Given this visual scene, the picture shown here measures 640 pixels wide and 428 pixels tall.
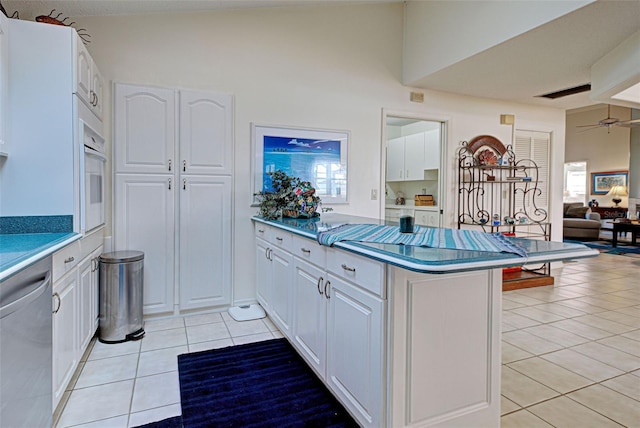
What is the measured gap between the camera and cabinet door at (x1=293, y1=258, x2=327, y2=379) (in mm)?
2016

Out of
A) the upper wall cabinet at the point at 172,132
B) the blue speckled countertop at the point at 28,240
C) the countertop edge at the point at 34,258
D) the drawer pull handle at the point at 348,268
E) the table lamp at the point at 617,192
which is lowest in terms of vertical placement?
the drawer pull handle at the point at 348,268

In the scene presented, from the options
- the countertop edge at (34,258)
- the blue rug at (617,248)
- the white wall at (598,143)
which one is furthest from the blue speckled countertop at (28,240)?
the white wall at (598,143)

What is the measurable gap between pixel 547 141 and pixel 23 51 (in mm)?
5896

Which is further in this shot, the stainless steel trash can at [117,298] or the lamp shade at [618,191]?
the lamp shade at [618,191]

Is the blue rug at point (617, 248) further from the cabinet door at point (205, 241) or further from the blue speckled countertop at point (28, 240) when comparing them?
the blue speckled countertop at point (28, 240)

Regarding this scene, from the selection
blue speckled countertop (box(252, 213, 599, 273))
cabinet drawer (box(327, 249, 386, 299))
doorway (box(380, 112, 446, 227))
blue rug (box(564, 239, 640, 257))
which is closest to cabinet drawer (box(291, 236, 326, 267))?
cabinet drawer (box(327, 249, 386, 299))

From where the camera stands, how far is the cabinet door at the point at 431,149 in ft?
17.2

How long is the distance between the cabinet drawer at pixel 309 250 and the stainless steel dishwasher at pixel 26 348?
1.27 m

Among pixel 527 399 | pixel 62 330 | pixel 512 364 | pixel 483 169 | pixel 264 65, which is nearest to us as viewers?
pixel 62 330

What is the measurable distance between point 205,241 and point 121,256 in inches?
29.6

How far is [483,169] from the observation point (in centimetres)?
484

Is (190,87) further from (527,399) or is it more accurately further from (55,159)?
(527,399)

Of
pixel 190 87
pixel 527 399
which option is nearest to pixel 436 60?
pixel 190 87

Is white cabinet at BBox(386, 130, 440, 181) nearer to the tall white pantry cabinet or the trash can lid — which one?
the tall white pantry cabinet
